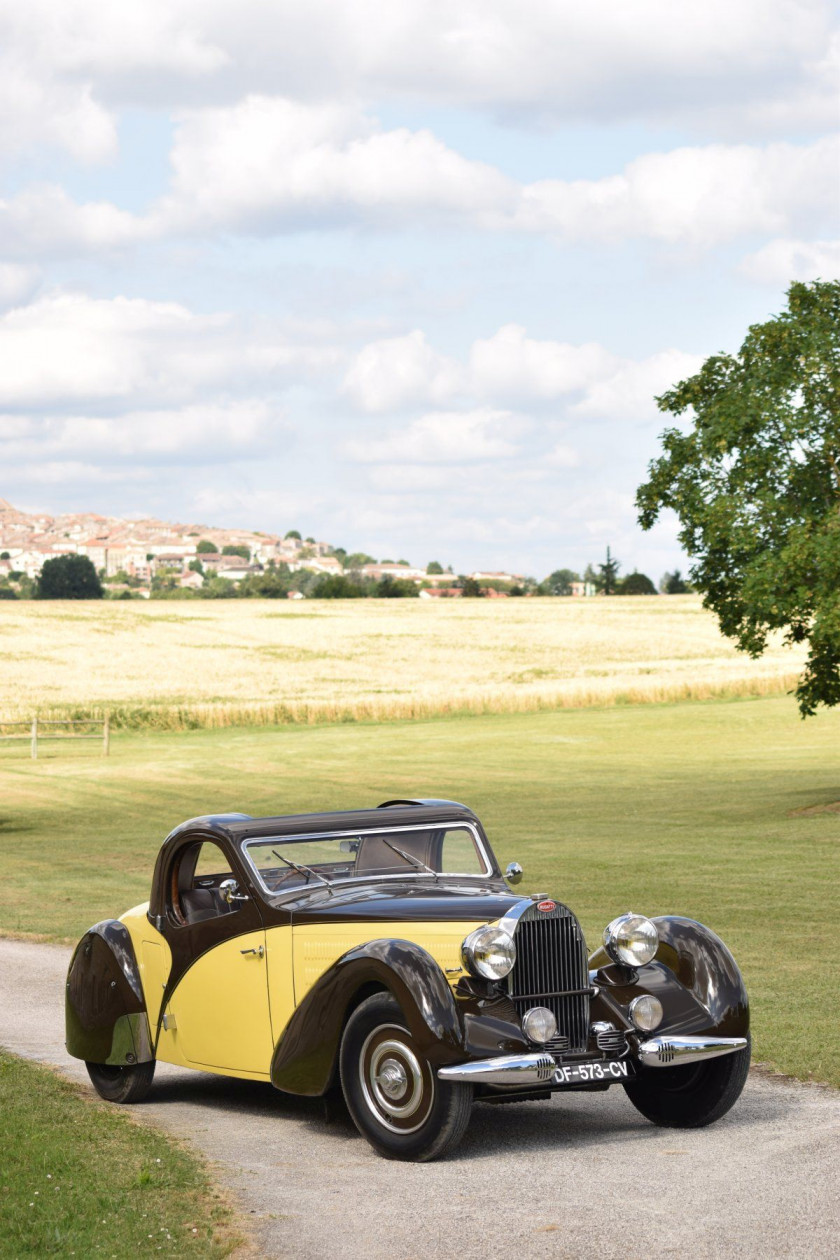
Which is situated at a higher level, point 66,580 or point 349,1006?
point 66,580

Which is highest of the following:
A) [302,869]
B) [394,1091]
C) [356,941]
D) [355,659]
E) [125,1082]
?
[302,869]

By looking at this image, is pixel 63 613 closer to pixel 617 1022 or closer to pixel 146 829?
pixel 146 829

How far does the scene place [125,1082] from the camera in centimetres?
1087

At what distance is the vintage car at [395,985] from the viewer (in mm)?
8594

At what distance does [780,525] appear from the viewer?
111ft

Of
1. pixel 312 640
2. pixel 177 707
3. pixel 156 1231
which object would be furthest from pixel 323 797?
pixel 312 640

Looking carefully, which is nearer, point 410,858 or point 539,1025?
point 539,1025

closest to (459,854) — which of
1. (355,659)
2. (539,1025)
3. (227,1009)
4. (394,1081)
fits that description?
(227,1009)

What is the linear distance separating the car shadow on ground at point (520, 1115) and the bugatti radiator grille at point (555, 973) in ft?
2.31

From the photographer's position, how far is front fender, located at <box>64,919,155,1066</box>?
10750 millimetres

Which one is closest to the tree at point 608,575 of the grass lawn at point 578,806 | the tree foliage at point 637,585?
the tree foliage at point 637,585

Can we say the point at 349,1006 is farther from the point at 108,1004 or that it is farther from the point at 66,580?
the point at 66,580

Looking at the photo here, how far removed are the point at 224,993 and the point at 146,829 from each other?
26274mm

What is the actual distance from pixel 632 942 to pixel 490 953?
43.9 inches
